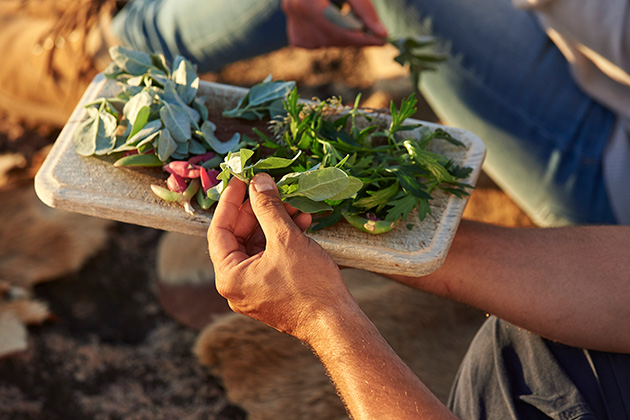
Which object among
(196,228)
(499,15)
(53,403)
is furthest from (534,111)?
(53,403)

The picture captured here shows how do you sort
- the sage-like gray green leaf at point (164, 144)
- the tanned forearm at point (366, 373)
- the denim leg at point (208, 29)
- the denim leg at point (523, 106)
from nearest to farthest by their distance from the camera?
the tanned forearm at point (366, 373) < the sage-like gray green leaf at point (164, 144) < the denim leg at point (523, 106) < the denim leg at point (208, 29)

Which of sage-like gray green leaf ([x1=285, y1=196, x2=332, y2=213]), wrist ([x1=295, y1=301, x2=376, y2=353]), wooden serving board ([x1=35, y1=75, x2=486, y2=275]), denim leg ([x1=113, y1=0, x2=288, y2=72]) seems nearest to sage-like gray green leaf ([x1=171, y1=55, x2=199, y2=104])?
wooden serving board ([x1=35, y1=75, x2=486, y2=275])

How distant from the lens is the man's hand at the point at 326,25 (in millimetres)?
1117

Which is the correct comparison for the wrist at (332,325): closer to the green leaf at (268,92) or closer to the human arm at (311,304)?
the human arm at (311,304)

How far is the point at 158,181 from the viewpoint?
2.30 feet

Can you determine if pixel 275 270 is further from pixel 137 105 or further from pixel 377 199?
pixel 137 105

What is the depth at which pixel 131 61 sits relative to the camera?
31.4 inches

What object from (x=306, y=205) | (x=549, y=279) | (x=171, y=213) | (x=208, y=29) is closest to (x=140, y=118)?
(x=171, y=213)

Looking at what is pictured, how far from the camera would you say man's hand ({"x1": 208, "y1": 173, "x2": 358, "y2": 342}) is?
592 millimetres

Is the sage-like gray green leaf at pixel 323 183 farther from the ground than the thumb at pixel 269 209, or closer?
farther from the ground

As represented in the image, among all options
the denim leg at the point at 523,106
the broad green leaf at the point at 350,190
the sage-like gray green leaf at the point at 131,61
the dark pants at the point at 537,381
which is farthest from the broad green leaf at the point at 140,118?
the denim leg at the point at 523,106

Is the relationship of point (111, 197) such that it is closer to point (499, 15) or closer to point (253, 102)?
point (253, 102)

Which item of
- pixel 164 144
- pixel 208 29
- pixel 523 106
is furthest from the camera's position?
pixel 208 29

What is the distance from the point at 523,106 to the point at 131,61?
696 mm
